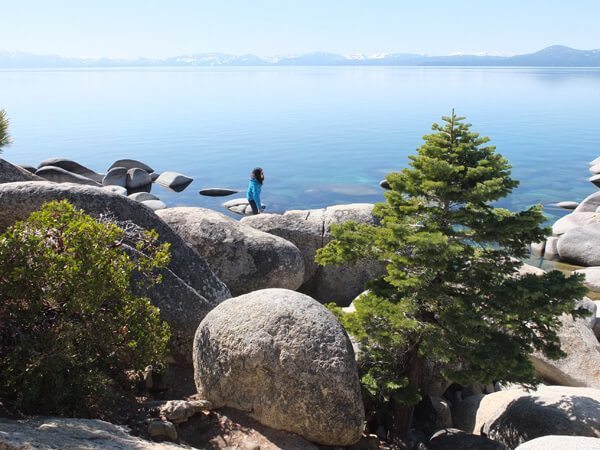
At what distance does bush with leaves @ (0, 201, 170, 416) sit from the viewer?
26.6ft

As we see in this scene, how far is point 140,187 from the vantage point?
138 feet

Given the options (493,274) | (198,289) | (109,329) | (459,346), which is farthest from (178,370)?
(493,274)

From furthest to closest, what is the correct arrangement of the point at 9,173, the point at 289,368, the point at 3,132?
the point at 9,173
the point at 289,368
the point at 3,132

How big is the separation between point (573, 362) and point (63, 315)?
12.6 m

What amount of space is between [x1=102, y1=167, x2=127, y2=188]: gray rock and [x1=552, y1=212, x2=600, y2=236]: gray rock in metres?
27.8

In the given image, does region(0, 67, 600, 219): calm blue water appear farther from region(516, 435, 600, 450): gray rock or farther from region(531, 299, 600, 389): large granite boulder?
region(516, 435, 600, 450): gray rock

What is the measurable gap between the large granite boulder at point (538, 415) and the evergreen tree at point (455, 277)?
Answer: 153cm

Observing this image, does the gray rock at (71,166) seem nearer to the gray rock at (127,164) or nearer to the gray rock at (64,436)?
the gray rock at (127,164)

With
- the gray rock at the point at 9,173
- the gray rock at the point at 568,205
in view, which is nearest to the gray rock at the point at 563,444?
the gray rock at the point at 9,173

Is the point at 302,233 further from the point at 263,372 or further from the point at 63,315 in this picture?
the point at 63,315

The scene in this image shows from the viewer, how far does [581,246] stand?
28.0m

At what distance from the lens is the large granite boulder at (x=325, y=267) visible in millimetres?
18359

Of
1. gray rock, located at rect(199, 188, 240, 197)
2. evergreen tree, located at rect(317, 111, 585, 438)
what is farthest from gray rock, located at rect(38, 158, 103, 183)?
evergreen tree, located at rect(317, 111, 585, 438)

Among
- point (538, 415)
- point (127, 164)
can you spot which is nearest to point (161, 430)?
point (538, 415)
